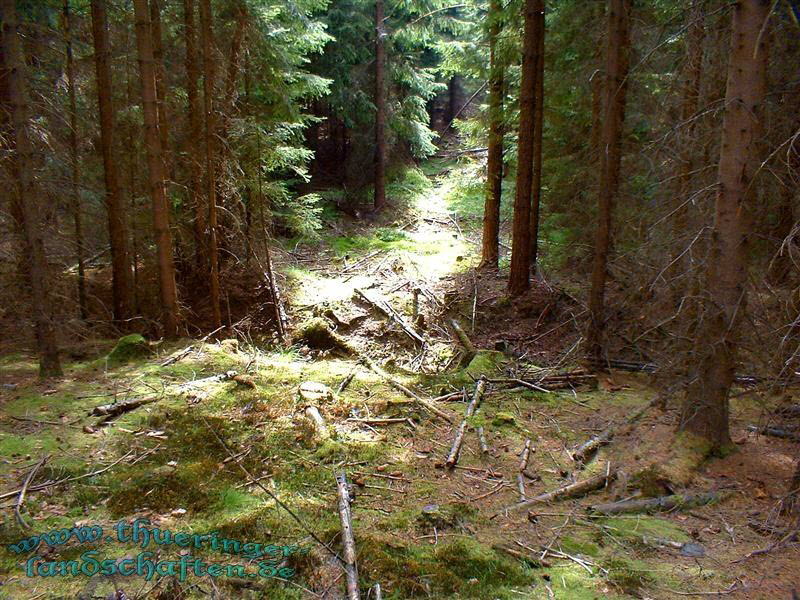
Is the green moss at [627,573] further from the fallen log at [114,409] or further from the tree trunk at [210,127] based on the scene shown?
the tree trunk at [210,127]

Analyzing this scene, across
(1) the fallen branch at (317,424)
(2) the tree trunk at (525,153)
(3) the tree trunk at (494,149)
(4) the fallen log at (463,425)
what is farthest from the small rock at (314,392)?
(3) the tree trunk at (494,149)

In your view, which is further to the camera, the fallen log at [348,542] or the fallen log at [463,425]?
the fallen log at [463,425]

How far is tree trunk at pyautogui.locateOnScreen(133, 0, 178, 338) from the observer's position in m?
8.73

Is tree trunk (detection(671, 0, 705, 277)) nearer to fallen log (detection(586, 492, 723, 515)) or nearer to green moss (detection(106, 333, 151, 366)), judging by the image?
fallen log (detection(586, 492, 723, 515))

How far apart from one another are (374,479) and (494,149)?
1067cm

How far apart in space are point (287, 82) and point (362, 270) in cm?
539

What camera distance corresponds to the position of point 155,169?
9273 mm

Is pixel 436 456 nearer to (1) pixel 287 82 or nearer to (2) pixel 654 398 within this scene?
(2) pixel 654 398

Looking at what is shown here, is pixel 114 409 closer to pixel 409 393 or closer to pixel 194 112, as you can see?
pixel 409 393

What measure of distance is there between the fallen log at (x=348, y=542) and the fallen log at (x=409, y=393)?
2.32 metres

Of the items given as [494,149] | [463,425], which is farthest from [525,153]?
[463,425]

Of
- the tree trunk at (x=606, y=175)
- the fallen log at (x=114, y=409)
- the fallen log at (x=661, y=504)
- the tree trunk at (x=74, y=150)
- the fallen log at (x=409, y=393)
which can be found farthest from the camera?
the tree trunk at (x=74, y=150)

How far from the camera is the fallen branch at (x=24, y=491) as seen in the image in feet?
13.1

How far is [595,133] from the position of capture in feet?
38.5
